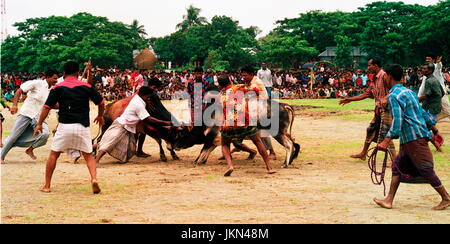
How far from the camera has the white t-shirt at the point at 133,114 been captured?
35.3 ft

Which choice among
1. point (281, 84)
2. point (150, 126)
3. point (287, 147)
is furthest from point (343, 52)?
point (150, 126)

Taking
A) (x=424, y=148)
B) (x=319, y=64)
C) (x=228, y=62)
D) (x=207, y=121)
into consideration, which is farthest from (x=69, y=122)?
(x=228, y=62)

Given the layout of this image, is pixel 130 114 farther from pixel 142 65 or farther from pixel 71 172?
pixel 142 65

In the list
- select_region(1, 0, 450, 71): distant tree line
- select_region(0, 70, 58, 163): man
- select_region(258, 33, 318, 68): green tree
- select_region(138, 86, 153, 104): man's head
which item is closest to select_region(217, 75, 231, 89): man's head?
select_region(138, 86, 153, 104): man's head

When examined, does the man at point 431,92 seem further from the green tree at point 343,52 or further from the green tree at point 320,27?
the green tree at point 320,27

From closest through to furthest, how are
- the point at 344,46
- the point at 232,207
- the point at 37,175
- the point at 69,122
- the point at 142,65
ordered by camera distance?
the point at 232,207 < the point at 69,122 < the point at 37,175 < the point at 344,46 < the point at 142,65

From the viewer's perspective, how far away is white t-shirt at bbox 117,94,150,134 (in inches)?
424

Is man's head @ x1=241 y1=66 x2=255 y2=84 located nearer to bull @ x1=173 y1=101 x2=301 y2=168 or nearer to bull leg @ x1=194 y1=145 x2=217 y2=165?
bull @ x1=173 y1=101 x2=301 y2=168

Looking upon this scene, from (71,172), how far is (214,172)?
2.64 m

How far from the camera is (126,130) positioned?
1097 cm

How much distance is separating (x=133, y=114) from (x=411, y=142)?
19.1 ft

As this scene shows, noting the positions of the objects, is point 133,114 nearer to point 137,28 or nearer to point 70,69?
point 70,69

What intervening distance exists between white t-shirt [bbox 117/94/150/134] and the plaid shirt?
5294 mm

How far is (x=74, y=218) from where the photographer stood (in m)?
6.63
